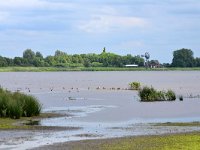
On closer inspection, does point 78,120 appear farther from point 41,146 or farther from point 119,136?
point 41,146

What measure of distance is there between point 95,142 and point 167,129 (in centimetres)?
921

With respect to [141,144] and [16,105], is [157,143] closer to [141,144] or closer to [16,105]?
[141,144]

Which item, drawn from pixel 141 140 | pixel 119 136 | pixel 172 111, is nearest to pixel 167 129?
pixel 119 136

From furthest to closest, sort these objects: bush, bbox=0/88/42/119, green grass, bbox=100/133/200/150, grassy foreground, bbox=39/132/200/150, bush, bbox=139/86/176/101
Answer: bush, bbox=139/86/176/101 < bush, bbox=0/88/42/119 < grassy foreground, bbox=39/132/200/150 < green grass, bbox=100/133/200/150

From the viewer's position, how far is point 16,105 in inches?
1763

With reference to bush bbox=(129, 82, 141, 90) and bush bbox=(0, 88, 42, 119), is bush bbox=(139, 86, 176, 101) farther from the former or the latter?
bush bbox=(129, 82, 141, 90)

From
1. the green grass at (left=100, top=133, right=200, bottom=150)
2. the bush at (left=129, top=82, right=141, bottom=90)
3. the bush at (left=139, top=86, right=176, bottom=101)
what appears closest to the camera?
the green grass at (left=100, top=133, right=200, bottom=150)

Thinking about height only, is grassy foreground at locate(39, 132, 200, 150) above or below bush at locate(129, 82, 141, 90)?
below

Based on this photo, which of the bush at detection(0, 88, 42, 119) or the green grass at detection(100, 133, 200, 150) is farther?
the bush at detection(0, 88, 42, 119)

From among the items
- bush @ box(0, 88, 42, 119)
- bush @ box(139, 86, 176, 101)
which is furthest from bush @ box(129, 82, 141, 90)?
bush @ box(0, 88, 42, 119)

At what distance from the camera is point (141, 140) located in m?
31.0

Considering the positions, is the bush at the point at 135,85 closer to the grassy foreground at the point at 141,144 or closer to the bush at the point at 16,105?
the bush at the point at 16,105

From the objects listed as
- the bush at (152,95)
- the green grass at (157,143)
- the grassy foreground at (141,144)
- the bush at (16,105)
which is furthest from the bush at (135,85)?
the grassy foreground at (141,144)

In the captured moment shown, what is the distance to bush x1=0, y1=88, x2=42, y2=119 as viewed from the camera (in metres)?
44.3
